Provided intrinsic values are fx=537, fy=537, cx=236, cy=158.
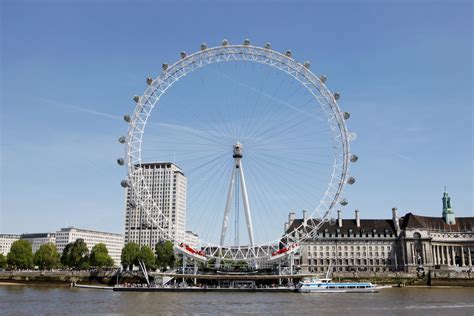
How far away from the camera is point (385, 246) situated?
420ft

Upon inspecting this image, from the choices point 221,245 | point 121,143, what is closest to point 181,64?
point 121,143

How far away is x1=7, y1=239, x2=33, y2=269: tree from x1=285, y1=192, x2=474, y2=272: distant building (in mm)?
62419

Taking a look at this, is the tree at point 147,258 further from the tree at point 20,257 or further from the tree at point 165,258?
the tree at point 20,257

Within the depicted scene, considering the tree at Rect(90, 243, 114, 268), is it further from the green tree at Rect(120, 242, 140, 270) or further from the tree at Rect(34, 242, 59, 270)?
the tree at Rect(34, 242, 59, 270)

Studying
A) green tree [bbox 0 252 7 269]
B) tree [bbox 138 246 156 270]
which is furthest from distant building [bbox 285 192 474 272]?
green tree [bbox 0 252 7 269]

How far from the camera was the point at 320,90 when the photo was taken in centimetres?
7481

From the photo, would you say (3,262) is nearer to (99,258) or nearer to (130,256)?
(99,258)

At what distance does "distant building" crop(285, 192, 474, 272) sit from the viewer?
12594cm

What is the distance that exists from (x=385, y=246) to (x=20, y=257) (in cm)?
8661

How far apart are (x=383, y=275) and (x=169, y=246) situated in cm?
5131

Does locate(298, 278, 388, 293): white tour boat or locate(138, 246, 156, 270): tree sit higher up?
locate(138, 246, 156, 270): tree

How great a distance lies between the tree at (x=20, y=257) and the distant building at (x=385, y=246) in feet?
205

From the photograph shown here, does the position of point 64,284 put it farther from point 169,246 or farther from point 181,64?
point 181,64

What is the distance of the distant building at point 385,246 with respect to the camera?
126m
